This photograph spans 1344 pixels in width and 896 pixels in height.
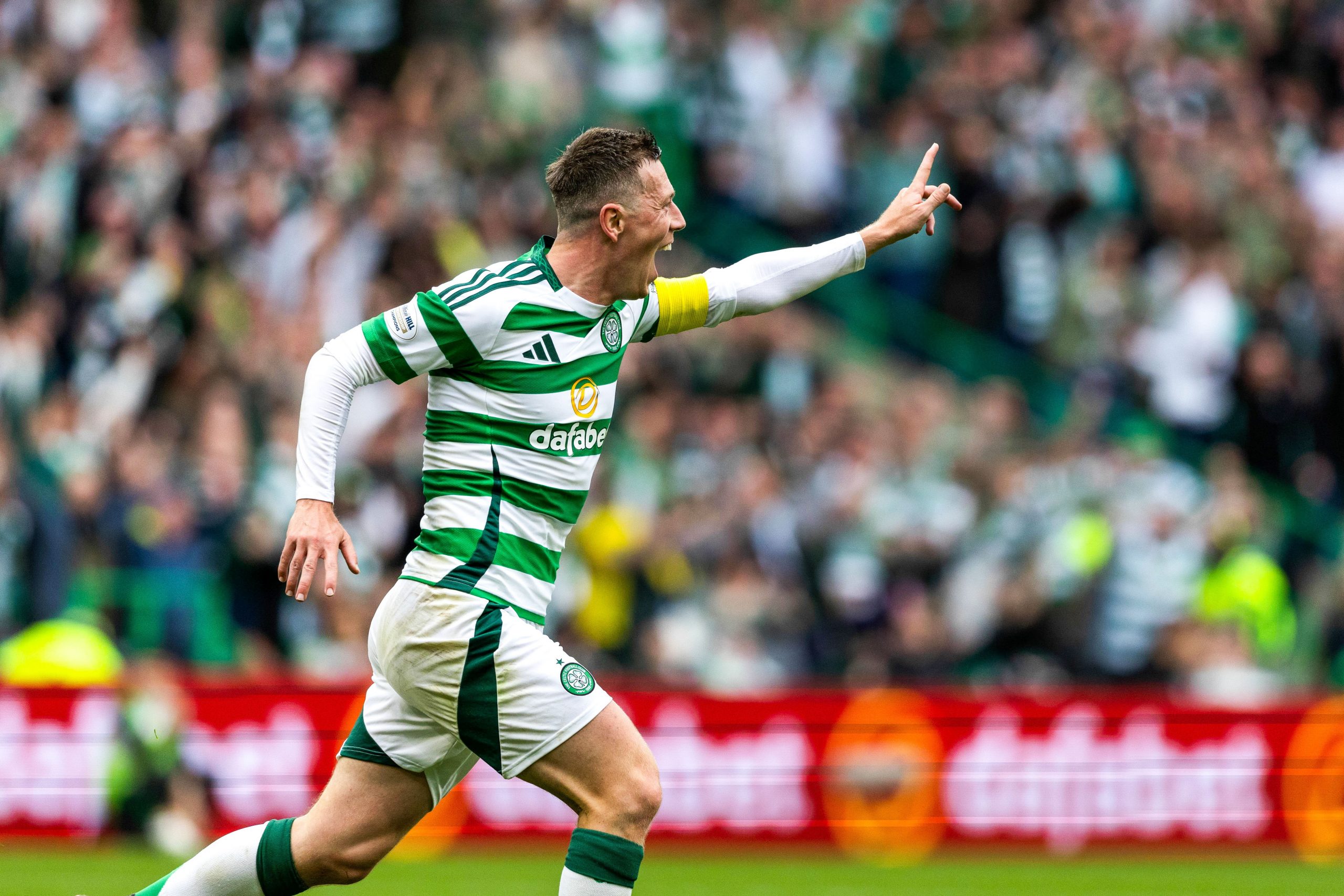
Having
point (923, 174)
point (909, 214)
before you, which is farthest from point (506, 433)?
point (923, 174)

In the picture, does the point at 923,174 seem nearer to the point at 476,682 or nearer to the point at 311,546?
the point at 476,682

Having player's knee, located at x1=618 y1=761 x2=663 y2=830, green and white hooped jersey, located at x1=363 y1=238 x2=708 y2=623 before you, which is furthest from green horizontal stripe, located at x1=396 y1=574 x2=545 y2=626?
player's knee, located at x1=618 y1=761 x2=663 y2=830

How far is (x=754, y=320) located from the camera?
50.0 ft

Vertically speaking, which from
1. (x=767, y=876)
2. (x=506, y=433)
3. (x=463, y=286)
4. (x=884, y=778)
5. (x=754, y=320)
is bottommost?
(x=767, y=876)

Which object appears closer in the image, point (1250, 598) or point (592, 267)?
point (592, 267)

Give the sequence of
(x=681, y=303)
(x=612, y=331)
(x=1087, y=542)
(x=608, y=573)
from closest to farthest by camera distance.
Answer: (x=612, y=331)
(x=681, y=303)
(x=608, y=573)
(x=1087, y=542)

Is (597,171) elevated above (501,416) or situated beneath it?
elevated above

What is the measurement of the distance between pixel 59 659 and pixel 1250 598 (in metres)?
7.96

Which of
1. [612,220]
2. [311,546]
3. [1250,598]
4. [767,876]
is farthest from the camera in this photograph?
[1250,598]

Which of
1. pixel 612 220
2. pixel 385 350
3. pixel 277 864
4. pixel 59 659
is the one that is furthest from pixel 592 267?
pixel 59 659

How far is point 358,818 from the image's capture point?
5.86 meters

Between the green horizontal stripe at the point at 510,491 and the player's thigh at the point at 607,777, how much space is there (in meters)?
0.64

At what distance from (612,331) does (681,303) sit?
1.27 ft

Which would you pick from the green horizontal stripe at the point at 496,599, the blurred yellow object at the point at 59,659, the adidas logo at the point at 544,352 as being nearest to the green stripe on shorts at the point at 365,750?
the green horizontal stripe at the point at 496,599
